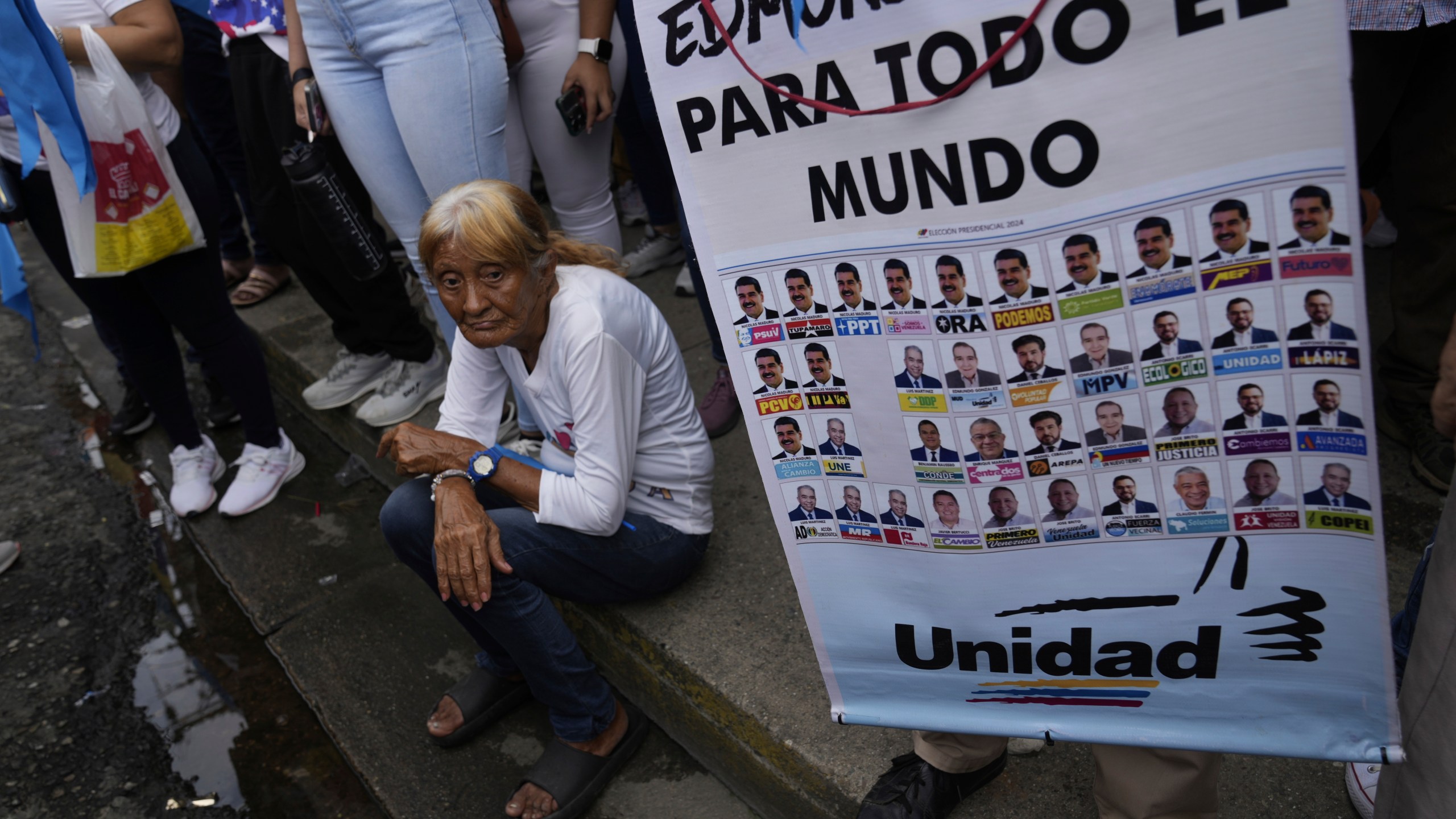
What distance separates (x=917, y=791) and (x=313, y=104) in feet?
7.26

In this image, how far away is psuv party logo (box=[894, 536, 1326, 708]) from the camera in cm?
118

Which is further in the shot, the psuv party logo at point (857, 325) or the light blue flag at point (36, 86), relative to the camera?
the light blue flag at point (36, 86)

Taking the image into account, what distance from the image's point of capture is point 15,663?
2.85 meters

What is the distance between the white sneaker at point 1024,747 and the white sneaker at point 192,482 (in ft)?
9.30

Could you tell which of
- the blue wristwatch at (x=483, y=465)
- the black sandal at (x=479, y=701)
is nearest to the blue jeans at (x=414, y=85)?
the blue wristwatch at (x=483, y=465)

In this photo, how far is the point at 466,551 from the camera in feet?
6.25

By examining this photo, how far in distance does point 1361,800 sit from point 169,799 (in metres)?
2.55

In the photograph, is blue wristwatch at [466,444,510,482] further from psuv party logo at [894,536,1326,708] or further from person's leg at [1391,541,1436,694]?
person's leg at [1391,541,1436,694]

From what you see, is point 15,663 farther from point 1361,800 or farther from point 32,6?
point 1361,800

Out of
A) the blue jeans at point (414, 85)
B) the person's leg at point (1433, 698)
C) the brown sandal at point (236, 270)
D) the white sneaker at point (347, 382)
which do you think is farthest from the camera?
the brown sandal at point (236, 270)

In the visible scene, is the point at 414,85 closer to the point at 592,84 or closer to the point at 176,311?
the point at 592,84

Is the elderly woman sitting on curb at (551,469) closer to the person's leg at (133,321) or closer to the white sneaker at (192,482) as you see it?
the person's leg at (133,321)

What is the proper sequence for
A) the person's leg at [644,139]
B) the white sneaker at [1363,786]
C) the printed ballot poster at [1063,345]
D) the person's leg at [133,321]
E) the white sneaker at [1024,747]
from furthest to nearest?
1. the person's leg at [133,321]
2. the person's leg at [644,139]
3. the white sneaker at [1024,747]
4. the white sneaker at [1363,786]
5. the printed ballot poster at [1063,345]

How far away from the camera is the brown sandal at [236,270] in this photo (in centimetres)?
439
